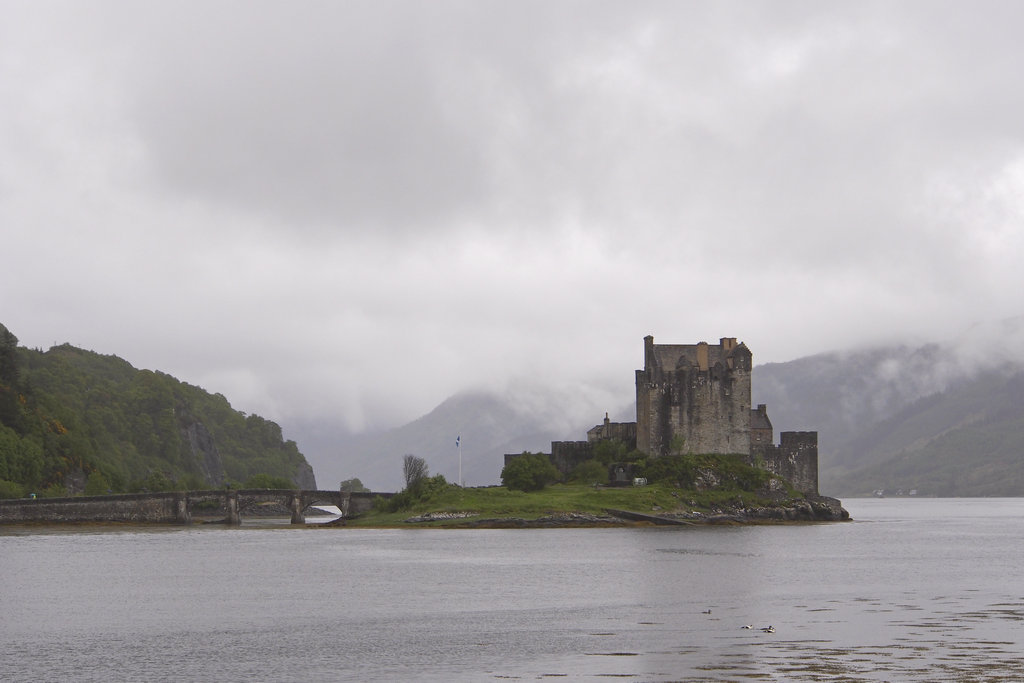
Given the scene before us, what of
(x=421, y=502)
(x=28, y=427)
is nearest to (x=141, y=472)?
(x=28, y=427)

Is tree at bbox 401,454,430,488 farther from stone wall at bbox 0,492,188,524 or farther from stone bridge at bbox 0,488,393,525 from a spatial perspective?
stone wall at bbox 0,492,188,524

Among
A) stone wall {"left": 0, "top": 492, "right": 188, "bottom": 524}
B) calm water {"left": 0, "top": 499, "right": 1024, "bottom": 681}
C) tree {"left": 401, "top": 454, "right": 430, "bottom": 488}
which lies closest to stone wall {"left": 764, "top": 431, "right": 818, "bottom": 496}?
calm water {"left": 0, "top": 499, "right": 1024, "bottom": 681}

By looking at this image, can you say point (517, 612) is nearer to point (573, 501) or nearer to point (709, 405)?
point (573, 501)

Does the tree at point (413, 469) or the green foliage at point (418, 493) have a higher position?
the tree at point (413, 469)

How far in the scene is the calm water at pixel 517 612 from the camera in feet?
115

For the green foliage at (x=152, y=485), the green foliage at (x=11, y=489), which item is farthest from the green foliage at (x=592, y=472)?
the green foliage at (x=11, y=489)

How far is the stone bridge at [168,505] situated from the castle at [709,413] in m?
29.4

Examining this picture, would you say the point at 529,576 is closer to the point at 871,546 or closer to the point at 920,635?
the point at 920,635

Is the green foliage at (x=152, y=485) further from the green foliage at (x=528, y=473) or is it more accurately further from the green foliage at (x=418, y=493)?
the green foliage at (x=528, y=473)

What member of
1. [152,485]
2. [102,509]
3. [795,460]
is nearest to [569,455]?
[795,460]

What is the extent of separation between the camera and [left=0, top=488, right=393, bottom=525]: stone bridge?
119844mm

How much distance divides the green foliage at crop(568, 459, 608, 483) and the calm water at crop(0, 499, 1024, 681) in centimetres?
3578

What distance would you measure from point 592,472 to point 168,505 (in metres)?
43.6

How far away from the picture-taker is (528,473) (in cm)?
12412
